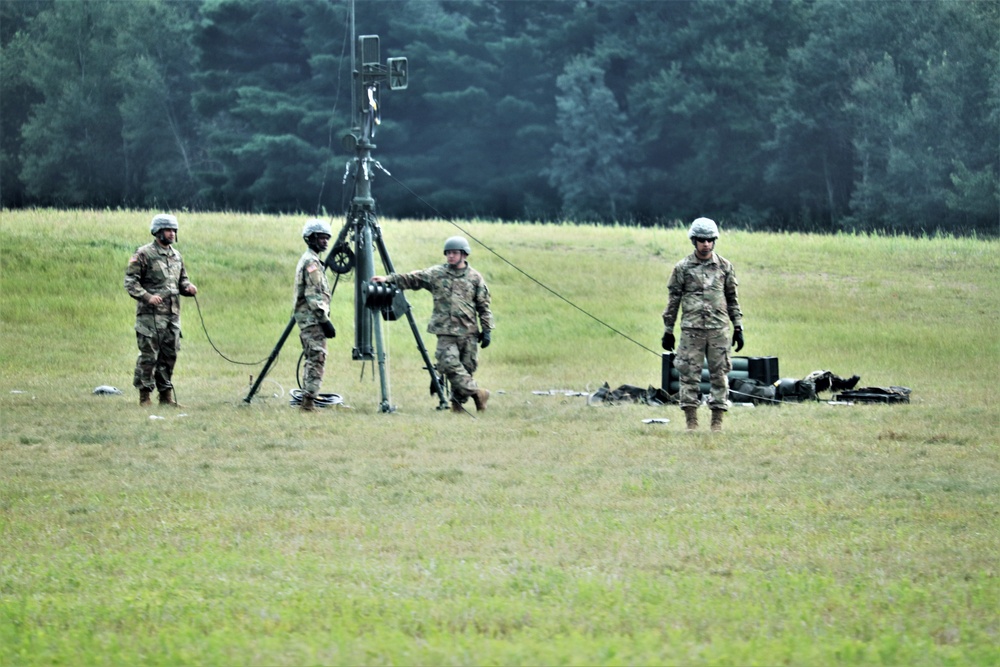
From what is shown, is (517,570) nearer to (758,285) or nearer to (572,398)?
(572,398)

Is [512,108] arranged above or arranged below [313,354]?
above

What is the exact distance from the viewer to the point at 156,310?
1755cm

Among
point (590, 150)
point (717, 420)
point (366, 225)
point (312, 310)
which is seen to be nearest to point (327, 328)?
point (312, 310)

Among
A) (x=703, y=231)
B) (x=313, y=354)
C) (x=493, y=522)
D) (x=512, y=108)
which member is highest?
(x=512, y=108)

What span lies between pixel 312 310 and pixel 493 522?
7.43 meters

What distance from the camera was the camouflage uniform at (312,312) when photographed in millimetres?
16859

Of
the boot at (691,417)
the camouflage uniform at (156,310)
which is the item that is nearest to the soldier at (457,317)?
the boot at (691,417)

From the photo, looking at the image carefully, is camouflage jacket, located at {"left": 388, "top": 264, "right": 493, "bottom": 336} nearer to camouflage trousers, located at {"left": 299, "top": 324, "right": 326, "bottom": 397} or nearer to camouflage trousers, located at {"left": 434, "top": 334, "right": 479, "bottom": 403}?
camouflage trousers, located at {"left": 434, "top": 334, "right": 479, "bottom": 403}

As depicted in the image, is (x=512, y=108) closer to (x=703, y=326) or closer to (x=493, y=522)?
(x=703, y=326)

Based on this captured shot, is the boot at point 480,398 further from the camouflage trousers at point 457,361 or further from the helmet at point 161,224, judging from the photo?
the helmet at point 161,224

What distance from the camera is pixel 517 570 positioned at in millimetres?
8297

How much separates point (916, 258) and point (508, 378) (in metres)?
16.6

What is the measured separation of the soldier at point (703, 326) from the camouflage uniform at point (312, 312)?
13.5 ft

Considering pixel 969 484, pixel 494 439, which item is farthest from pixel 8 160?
pixel 969 484
